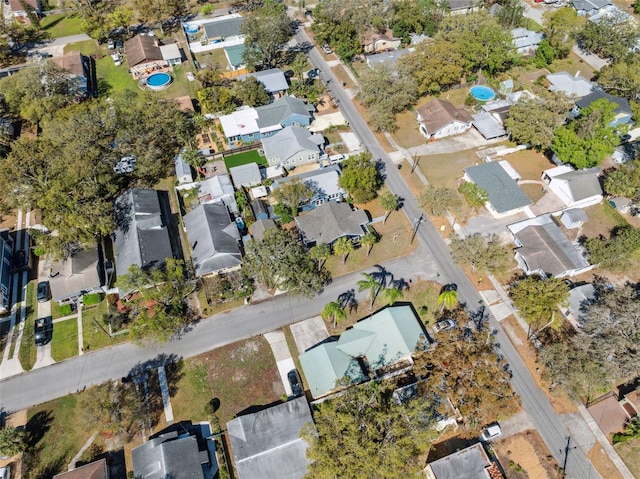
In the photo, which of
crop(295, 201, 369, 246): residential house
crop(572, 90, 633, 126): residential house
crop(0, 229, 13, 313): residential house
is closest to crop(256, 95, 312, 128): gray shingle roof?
crop(295, 201, 369, 246): residential house

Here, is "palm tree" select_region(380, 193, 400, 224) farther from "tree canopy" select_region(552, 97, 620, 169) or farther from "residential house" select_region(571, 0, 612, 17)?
"residential house" select_region(571, 0, 612, 17)

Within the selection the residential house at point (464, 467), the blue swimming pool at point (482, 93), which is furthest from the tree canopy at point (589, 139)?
the residential house at point (464, 467)

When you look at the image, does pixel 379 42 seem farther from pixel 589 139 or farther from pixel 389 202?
pixel 389 202

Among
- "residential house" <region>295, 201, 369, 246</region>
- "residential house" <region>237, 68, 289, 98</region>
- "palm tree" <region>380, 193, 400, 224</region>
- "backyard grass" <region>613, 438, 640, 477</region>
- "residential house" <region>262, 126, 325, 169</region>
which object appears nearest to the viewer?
"backyard grass" <region>613, 438, 640, 477</region>

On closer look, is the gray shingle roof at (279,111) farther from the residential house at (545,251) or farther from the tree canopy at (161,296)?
the residential house at (545,251)

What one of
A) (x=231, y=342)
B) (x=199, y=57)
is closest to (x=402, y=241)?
(x=231, y=342)
